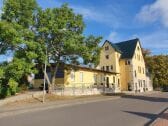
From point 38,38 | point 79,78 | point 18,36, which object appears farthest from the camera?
point 79,78

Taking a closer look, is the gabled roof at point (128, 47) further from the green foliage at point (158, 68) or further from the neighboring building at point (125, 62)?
the green foliage at point (158, 68)

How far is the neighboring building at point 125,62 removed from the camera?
60500 millimetres

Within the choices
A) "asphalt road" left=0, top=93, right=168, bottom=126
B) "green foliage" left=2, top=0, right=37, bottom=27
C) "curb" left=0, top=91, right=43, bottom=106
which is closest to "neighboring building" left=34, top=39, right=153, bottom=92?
"curb" left=0, top=91, right=43, bottom=106

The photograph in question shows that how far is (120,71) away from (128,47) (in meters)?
6.13

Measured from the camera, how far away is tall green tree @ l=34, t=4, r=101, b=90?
104 feet

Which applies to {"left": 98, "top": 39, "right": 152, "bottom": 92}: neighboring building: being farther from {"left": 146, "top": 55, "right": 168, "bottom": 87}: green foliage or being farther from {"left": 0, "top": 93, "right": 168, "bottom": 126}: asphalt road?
{"left": 0, "top": 93, "right": 168, "bottom": 126}: asphalt road

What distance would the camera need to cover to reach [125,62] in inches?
2425

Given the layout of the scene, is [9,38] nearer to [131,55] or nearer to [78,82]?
[78,82]

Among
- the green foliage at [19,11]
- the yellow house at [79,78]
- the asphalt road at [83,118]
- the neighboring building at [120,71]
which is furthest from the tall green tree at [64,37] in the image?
the asphalt road at [83,118]

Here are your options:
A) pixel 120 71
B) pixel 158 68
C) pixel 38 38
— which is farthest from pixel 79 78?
pixel 158 68

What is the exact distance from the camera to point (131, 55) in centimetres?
6066

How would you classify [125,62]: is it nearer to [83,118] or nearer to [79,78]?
[79,78]

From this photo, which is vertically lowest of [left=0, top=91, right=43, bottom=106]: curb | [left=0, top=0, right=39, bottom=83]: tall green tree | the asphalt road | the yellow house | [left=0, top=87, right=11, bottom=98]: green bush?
the asphalt road

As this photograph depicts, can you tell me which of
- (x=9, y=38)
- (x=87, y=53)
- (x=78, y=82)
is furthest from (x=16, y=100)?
(x=78, y=82)
